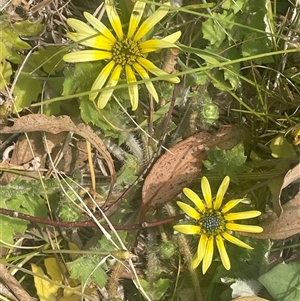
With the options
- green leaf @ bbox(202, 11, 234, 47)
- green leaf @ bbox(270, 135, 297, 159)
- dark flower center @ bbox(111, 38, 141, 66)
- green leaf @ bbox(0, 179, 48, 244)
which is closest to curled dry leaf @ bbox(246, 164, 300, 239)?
green leaf @ bbox(270, 135, 297, 159)

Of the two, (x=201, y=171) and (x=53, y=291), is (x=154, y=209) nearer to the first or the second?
(x=201, y=171)

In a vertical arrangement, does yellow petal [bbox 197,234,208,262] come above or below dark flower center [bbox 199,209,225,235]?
below

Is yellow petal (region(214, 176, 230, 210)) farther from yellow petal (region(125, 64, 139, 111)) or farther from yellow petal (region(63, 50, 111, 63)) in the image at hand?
yellow petal (region(63, 50, 111, 63))

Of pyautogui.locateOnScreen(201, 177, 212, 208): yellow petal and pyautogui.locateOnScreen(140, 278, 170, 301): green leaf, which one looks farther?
pyautogui.locateOnScreen(140, 278, 170, 301): green leaf

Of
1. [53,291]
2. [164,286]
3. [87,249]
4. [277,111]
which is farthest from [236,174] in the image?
[53,291]

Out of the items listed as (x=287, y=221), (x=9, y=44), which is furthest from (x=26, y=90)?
(x=287, y=221)

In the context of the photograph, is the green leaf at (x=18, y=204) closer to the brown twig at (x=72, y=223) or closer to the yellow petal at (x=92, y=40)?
the brown twig at (x=72, y=223)

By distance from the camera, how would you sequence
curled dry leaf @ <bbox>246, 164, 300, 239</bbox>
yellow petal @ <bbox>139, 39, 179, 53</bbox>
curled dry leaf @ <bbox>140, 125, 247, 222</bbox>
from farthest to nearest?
curled dry leaf @ <bbox>140, 125, 247, 222</bbox>
curled dry leaf @ <bbox>246, 164, 300, 239</bbox>
yellow petal @ <bbox>139, 39, 179, 53</bbox>

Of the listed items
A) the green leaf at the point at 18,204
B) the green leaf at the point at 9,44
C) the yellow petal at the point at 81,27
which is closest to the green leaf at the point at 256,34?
the yellow petal at the point at 81,27
